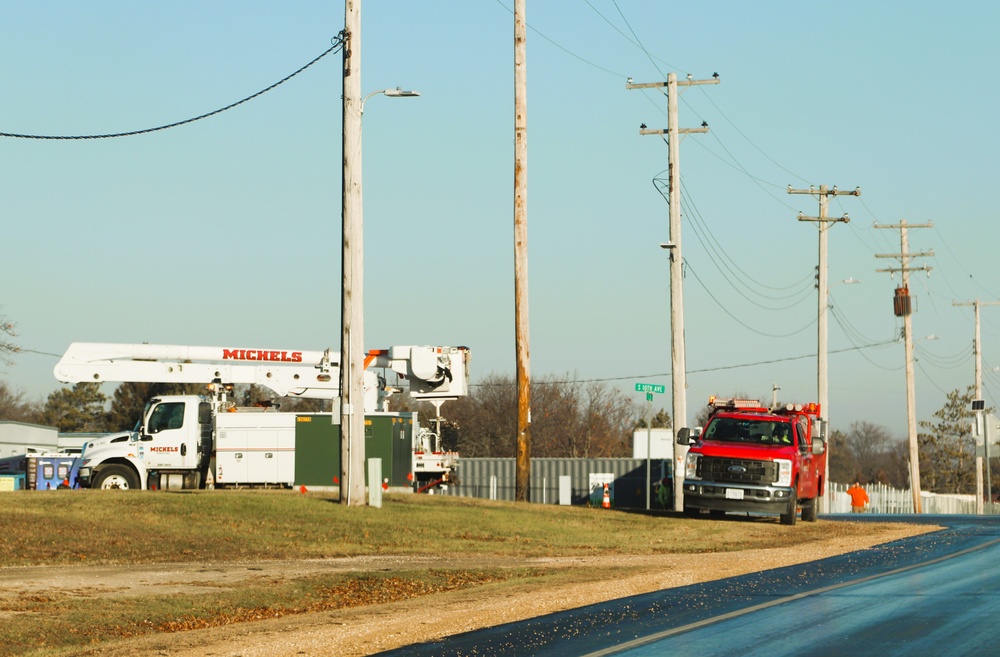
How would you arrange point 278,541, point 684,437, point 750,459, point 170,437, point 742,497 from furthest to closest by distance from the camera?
point 170,437 < point 684,437 < point 742,497 < point 750,459 < point 278,541

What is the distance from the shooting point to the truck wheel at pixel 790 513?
29.2 m

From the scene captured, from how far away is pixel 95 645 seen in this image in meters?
12.1

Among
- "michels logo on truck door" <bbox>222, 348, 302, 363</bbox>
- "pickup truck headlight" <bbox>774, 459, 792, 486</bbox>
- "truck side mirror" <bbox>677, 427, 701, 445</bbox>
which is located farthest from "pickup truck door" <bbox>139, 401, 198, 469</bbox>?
Result: "pickup truck headlight" <bbox>774, 459, 792, 486</bbox>

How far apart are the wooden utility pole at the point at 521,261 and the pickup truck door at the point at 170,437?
7.87 metres

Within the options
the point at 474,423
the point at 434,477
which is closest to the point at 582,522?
the point at 434,477

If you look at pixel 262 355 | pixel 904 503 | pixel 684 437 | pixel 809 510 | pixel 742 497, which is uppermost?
pixel 262 355

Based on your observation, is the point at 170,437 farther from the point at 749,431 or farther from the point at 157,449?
the point at 749,431

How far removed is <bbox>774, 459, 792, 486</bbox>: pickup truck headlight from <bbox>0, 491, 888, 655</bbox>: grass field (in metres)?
1.12

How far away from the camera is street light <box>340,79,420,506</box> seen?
2562 centimetres

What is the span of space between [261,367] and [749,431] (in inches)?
482

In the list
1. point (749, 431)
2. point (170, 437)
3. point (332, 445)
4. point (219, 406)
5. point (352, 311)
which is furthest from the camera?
point (332, 445)

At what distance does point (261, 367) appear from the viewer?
3291 centimetres

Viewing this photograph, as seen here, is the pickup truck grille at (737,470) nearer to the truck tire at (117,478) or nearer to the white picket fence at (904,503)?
the truck tire at (117,478)

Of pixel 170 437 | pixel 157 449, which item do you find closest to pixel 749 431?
pixel 170 437
